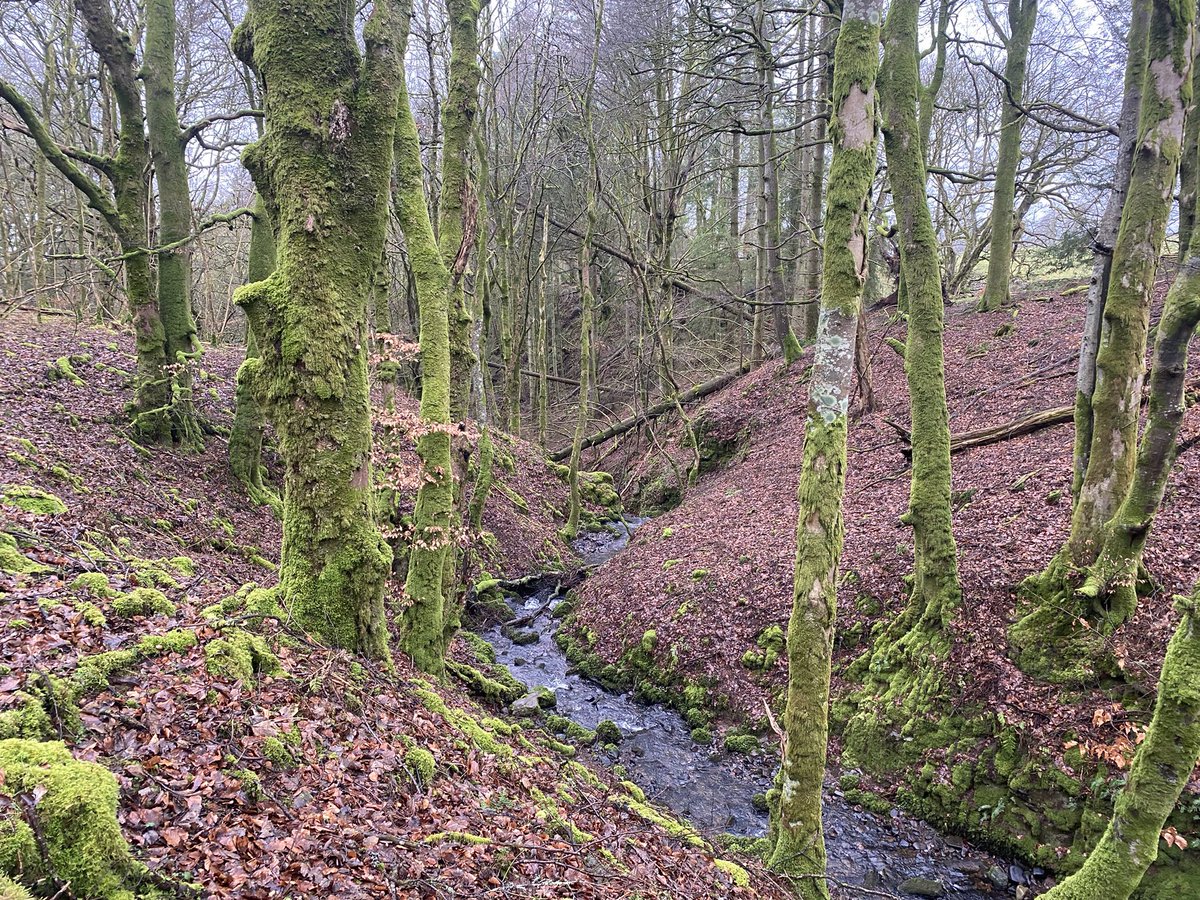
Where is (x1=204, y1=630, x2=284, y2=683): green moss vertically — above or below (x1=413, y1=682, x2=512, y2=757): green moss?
above

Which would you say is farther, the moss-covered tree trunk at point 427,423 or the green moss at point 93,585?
the moss-covered tree trunk at point 427,423

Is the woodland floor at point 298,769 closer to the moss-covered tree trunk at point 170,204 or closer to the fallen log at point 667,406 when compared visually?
the moss-covered tree trunk at point 170,204

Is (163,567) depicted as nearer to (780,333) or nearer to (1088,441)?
(1088,441)

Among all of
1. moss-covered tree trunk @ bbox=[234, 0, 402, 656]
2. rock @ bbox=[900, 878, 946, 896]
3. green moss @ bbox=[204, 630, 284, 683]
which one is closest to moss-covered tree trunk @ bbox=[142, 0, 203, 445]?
moss-covered tree trunk @ bbox=[234, 0, 402, 656]

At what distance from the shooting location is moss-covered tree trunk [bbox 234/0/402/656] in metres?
4.67

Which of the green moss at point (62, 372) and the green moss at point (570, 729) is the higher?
the green moss at point (62, 372)

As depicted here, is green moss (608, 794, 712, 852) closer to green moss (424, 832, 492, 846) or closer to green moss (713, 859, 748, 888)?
green moss (713, 859, 748, 888)

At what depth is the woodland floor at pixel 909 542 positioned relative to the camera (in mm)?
6379

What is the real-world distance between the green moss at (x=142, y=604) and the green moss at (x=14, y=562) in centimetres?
65

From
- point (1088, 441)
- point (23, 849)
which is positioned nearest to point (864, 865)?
point (1088, 441)

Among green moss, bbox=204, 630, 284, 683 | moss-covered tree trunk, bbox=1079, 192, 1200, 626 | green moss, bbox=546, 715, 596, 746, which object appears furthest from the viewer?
green moss, bbox=546, 715, 596, 746

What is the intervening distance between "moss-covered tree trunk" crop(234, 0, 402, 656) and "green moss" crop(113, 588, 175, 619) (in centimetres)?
84

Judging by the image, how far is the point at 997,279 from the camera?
53.3 feet

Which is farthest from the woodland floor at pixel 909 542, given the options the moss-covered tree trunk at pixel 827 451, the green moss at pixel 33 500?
the green moss at pixel 33 500
